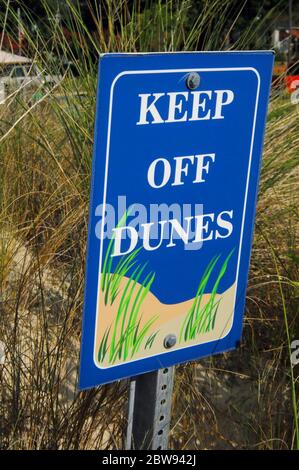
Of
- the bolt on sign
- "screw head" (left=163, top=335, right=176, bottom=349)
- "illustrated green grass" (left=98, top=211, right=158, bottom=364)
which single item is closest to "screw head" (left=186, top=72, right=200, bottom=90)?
the bolt on sign

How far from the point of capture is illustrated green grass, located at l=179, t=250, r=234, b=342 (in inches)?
65.9

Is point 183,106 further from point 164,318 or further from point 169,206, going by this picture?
point 164,318

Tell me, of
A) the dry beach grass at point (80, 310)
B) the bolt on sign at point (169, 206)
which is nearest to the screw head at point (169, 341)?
the bolt on sign at point (169, 206)

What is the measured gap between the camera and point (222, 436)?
2.35 meters

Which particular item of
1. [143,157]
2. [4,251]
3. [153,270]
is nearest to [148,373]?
[153,270]

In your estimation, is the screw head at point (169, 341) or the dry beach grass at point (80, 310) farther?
the dry beach grass at point (80, 310)

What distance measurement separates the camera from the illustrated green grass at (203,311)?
5.49ft

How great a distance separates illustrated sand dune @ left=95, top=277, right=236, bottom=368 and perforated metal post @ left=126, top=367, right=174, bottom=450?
91mm

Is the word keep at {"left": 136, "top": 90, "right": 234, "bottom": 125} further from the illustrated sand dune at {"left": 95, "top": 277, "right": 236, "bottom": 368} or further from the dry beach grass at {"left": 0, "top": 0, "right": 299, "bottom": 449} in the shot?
the dry beach grass at {"left": 0, "top": 0, "right": 299, "bottom": 449}

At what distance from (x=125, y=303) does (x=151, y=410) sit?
0.29 meters

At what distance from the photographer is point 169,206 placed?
1.56 metres

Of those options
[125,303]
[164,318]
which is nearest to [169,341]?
[164,318]

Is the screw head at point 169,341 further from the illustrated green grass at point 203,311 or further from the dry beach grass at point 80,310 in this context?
the dry beach grass at point 80,310

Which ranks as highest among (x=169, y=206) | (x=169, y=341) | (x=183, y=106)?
(x=183, y=106)
